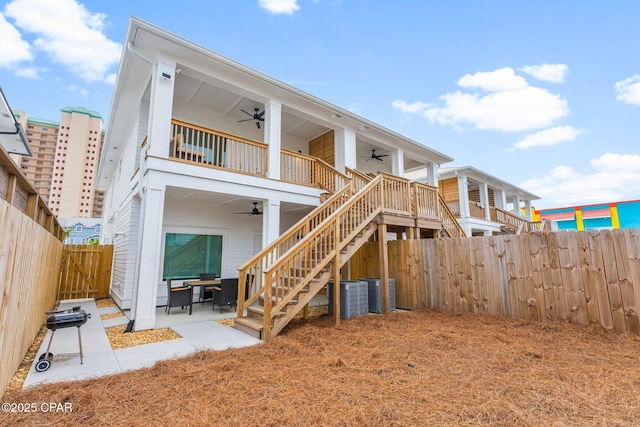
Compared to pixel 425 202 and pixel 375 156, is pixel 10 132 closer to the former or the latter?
pixel 425 202

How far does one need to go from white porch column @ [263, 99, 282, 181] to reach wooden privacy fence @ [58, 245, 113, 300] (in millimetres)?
7183

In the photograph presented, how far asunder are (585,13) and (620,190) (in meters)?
38.9

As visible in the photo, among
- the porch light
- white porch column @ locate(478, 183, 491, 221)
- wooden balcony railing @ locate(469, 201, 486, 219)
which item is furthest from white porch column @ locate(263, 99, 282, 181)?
white porch column @ locate(478, 183, 491, 221)

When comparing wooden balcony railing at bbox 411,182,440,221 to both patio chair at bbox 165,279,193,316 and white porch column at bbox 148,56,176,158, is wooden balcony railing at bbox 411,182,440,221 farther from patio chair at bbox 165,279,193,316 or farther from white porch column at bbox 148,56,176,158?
white porch column at bbox 148,56,176,158

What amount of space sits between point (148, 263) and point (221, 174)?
96.8 inches

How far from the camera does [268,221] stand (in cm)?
754

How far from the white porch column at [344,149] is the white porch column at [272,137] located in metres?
2.62

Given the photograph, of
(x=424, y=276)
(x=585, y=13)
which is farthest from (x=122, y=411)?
(x=585, y=13)

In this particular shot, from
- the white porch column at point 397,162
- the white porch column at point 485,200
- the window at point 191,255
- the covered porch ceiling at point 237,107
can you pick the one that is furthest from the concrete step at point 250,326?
the white porch column at point 485,200

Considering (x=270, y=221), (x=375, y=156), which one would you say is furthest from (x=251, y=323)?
(x=375, y=156)

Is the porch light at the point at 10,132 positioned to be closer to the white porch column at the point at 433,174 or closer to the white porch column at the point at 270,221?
the white porch column at the point at 270,221

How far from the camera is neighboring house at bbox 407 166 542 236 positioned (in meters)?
15.4

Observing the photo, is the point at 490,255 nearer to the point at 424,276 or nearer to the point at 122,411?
the point at 424,276

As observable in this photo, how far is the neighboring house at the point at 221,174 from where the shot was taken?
596 cm
